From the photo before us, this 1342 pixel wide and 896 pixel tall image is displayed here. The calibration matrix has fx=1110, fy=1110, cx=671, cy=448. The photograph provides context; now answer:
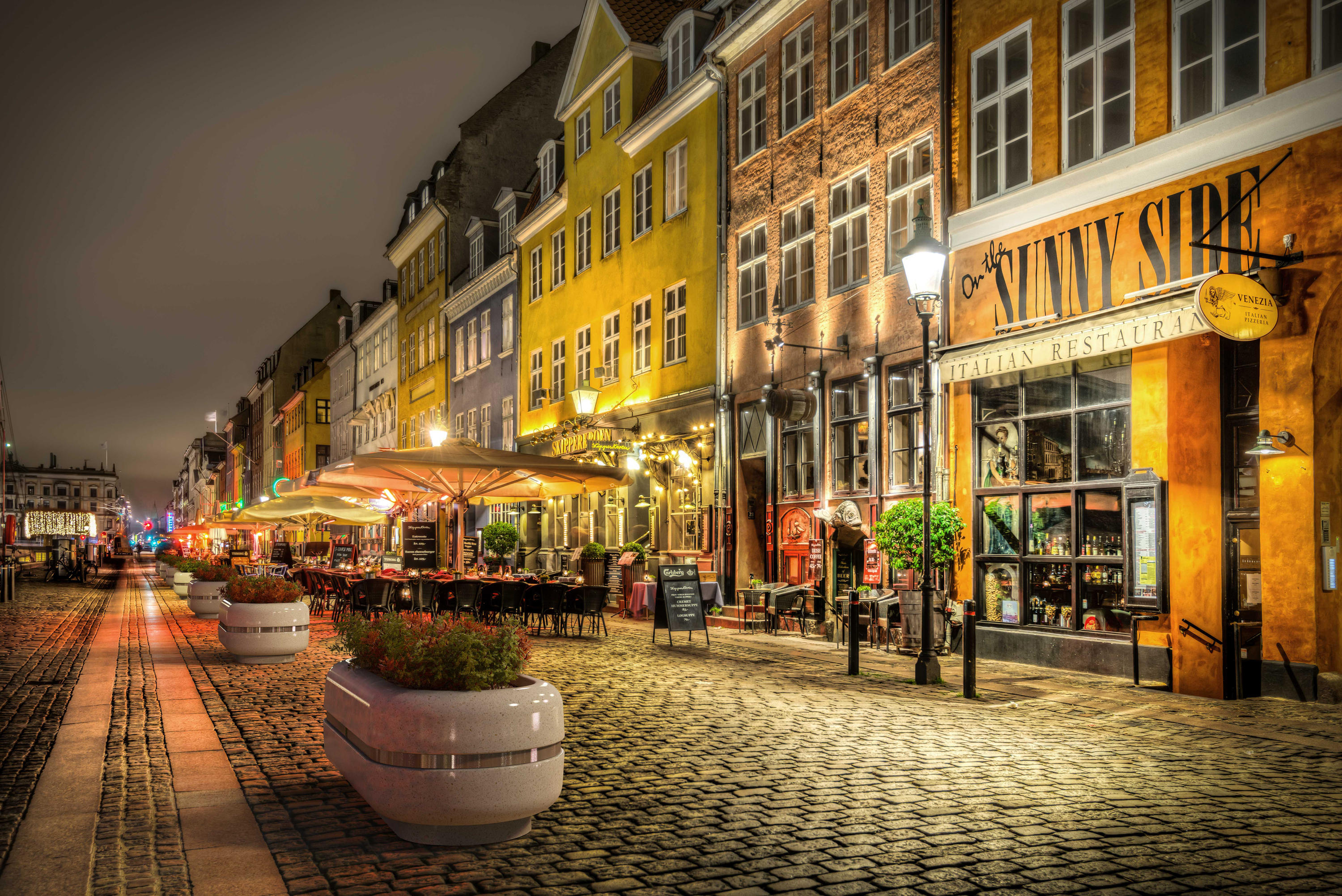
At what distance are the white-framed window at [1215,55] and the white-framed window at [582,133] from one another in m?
19.0

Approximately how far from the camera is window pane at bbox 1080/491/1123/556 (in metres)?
12.9

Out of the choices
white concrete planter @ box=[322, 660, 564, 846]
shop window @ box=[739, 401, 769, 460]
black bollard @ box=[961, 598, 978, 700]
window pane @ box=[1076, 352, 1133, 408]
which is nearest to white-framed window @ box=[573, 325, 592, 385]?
shop window @ box=[739, 401, 769, 460]

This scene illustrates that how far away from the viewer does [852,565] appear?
1798 centimetres

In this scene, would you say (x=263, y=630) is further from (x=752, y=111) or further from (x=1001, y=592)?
(x=752, y=111)

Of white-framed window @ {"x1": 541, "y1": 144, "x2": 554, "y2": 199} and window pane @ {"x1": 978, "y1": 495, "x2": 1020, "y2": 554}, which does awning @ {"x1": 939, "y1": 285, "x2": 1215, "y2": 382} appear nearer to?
window pane @ {"x1": 978, "y1": 495, "x2": 1020, "y2": 554}

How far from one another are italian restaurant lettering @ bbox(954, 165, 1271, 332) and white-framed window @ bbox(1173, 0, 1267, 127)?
83 cm

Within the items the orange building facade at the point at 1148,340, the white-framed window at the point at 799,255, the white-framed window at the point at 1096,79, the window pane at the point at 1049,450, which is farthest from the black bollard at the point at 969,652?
the white-framed window at the point at 799,255

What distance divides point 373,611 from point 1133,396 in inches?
532

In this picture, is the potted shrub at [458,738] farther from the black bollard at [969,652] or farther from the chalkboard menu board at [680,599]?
the chalkboard menu board at [680,599]

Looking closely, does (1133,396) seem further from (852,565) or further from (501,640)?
(501,640)

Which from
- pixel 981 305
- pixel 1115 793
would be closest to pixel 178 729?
pixel 1115 793

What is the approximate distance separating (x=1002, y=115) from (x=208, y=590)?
637 inches

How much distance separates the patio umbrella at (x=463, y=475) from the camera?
54.4 feet

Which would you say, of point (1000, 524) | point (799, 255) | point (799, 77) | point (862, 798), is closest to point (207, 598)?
point (799, 255)
